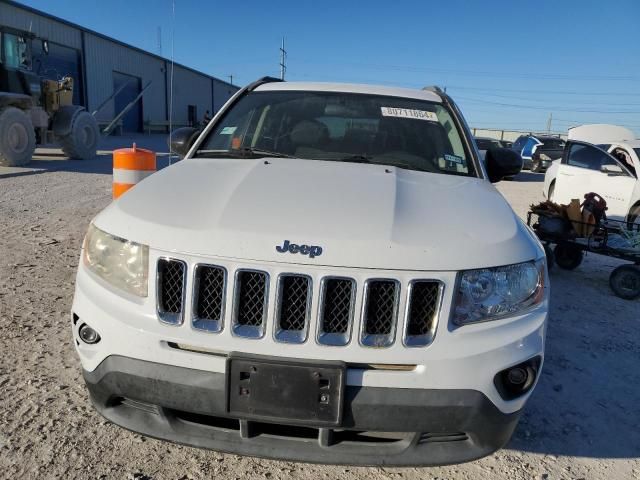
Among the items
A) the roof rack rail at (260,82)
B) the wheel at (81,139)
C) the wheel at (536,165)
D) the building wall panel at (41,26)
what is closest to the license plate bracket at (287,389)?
the roof rack rail at (260,82)

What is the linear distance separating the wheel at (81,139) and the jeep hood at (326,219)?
12.8 meters

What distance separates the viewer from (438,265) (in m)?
1.70

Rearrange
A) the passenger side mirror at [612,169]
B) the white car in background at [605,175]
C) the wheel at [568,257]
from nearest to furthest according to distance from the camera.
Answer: the wheel at [568,257], the white car in background at [605,175], the passenger side mirror at [612,169]

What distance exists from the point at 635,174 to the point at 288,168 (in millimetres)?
7412

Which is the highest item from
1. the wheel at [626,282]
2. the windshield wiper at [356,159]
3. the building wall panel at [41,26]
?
the building wall panel at [41,26]

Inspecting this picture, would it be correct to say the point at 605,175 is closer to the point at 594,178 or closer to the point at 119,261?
the point at 594,178

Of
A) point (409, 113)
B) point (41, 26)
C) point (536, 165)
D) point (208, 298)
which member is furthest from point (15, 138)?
point (536, 165)

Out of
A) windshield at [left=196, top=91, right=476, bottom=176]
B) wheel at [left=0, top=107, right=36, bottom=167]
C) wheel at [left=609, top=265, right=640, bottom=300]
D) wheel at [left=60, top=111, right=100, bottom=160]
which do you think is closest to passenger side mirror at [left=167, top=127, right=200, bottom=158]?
windshield at [left=196, top=91, right=476, bottom=176]

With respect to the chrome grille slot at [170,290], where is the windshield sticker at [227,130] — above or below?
above

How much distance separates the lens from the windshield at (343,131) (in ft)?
9.59

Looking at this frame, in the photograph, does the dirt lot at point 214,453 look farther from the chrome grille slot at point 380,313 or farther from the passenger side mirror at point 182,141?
the passenger side mirror at point 182,141

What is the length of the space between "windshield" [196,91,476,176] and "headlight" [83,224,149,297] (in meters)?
1.11

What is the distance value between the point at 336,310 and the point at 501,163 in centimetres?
210

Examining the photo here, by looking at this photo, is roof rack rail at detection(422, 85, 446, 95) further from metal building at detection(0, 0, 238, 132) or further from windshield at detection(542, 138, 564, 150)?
windshield at detection(542, 138, 564, 150)
